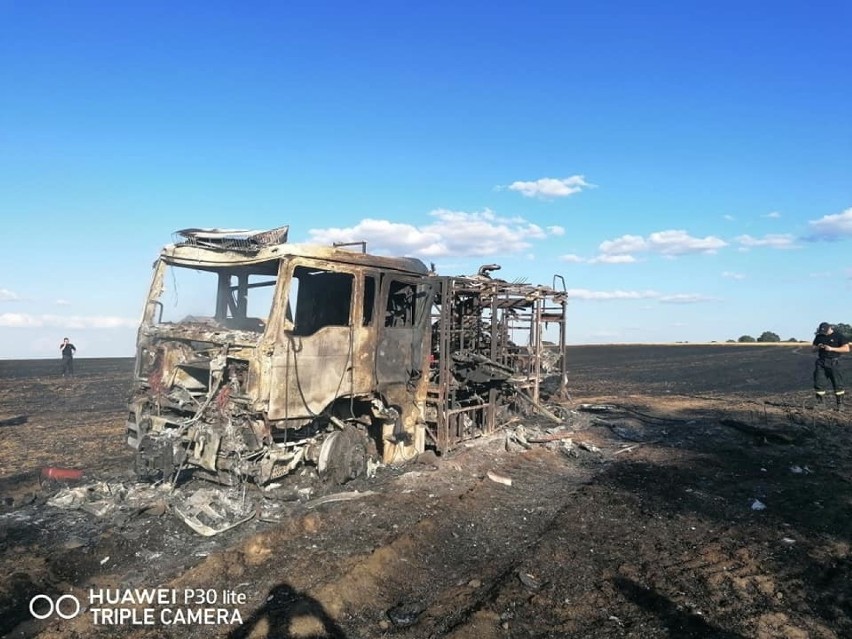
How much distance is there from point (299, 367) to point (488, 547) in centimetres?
284

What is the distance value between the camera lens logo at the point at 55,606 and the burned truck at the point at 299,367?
6.92 feet

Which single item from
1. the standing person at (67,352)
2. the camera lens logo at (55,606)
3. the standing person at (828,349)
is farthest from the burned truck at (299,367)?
the standing person at (67,352)

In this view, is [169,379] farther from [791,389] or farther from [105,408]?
[791,389]

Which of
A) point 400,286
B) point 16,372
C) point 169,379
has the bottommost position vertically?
point 16,372

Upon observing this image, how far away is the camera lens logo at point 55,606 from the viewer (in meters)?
4.05

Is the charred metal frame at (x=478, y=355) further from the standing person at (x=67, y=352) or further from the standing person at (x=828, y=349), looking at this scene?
the standing person at (x=67, y=352)

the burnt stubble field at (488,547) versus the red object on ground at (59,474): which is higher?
the red object on ground at (59,474)

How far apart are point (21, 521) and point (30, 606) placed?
6.70 ft

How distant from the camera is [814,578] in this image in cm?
476

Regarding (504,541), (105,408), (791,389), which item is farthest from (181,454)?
(791,389)

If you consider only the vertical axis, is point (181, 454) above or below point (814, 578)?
above

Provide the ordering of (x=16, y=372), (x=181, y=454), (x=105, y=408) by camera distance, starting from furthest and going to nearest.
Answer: (x=16, y=372), (x=105, y=408), (x=181, y=454)

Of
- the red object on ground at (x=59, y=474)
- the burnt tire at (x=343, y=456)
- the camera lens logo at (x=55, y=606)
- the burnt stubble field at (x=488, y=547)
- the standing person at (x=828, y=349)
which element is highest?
the standing person at (x=828, y=349)

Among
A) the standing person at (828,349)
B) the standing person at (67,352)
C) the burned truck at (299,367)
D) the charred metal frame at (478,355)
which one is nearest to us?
the burned truck at (299,367)
